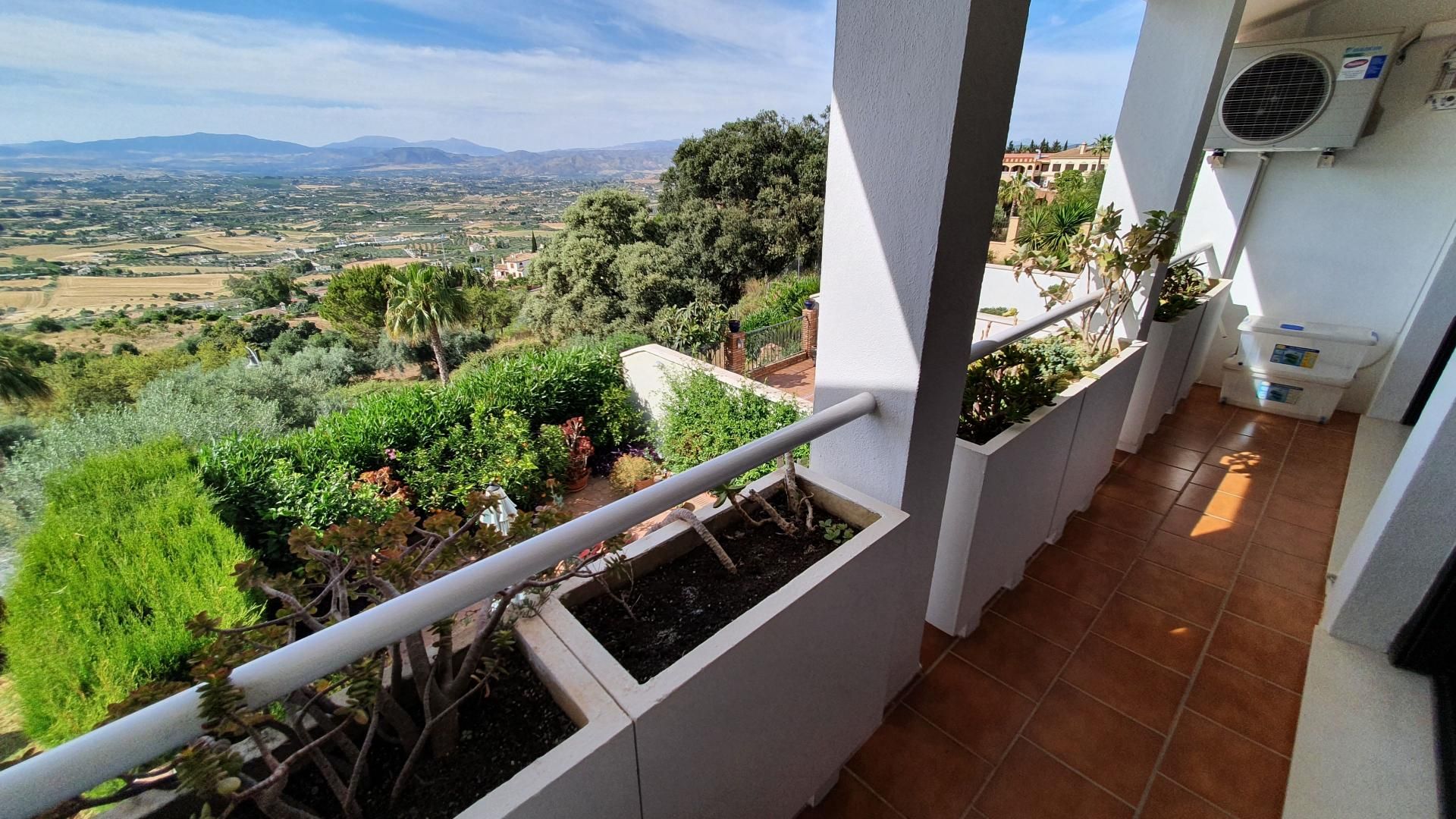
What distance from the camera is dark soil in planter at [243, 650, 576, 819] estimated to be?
0.76 metres

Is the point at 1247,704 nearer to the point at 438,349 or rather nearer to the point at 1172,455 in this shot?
the point at 1172,455

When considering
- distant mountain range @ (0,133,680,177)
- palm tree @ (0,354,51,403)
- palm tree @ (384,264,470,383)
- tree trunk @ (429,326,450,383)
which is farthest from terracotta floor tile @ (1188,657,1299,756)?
distant mountain range @ (0,133,680,177)

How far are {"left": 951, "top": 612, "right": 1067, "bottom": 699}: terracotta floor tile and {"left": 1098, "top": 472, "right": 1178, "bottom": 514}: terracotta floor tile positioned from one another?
1289 mm

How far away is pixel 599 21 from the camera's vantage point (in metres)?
17.4

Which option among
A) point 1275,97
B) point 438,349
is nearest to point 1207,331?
point 1275,97

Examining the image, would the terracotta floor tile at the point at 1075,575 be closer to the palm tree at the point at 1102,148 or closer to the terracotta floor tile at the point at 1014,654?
the terracotta floor tile at the point at 1014,654

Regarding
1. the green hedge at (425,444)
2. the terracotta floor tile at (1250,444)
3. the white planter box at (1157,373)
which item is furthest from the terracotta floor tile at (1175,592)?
the green hedge at (425,444)

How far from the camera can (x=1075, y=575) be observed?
2.27m

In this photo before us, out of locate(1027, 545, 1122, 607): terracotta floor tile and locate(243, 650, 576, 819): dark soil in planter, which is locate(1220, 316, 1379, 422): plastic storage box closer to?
locate(1027, 545, 1122, 607): terracotta floor tile

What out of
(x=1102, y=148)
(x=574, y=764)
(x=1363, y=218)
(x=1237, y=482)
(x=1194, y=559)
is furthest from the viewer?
(x=1102, y=148)

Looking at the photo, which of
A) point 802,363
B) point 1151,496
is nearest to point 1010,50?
point 1151,496

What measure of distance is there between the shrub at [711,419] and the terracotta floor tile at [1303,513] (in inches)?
116

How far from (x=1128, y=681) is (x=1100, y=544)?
81 cm

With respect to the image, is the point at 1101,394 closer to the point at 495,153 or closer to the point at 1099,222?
the point at 1099,222
